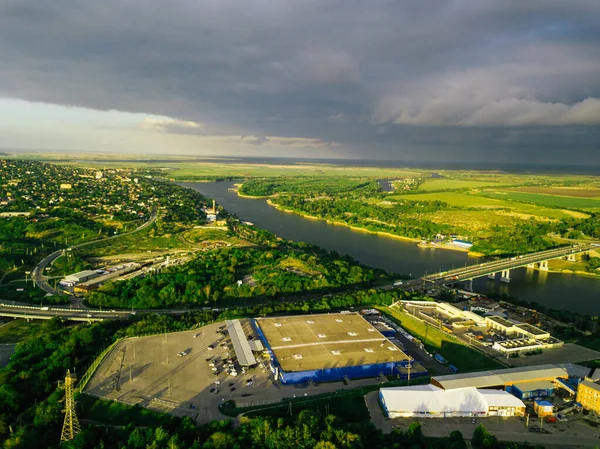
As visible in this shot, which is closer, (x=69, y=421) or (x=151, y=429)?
(x=69, y=421)

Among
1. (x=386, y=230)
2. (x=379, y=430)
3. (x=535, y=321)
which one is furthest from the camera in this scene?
(x=386, y=230)

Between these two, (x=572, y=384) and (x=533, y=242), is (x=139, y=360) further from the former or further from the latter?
(x=533, y=242)

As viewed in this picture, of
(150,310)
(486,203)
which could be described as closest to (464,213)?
(486,203)

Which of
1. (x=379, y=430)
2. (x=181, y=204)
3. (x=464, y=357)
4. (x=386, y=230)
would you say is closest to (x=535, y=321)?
(x=464, y=357)

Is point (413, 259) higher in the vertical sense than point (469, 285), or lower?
higher

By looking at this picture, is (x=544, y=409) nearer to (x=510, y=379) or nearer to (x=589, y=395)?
(x=510, y=379)

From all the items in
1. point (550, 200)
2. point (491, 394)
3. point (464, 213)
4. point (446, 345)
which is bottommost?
point (446, 345)

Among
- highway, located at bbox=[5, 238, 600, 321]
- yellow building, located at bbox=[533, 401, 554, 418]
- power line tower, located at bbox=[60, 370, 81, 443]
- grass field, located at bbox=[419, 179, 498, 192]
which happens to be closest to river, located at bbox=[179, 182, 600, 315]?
highway, located at bbox=[5, 238, 600, 321]
